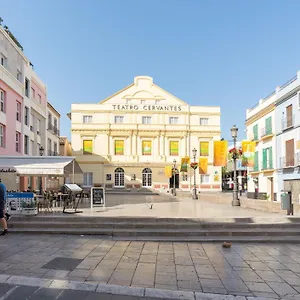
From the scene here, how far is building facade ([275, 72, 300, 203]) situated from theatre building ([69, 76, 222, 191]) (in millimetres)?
17816

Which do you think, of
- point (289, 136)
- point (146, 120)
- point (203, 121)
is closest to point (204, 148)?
point (203, 121)

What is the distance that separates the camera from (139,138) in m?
44.8

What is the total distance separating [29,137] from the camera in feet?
93.6

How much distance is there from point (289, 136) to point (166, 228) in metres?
20.5

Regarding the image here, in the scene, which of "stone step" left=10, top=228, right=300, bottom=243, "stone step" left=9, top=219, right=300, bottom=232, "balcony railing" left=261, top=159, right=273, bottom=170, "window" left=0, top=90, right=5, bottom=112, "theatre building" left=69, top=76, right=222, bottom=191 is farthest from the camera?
"theatre building" left=69, top=76, right=222, bottom=191

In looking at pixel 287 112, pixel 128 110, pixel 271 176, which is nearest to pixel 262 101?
pixel 287 112

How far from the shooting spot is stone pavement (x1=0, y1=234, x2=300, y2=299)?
490cm

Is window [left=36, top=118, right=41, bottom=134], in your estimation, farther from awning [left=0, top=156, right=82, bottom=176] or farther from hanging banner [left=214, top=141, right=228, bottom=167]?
hanging banner [left=214, top=141, right=228, bottom=167]

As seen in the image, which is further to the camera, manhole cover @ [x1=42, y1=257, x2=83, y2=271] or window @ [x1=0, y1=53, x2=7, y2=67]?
window @ [x1=0, y1=53, x2=7, y2=67]

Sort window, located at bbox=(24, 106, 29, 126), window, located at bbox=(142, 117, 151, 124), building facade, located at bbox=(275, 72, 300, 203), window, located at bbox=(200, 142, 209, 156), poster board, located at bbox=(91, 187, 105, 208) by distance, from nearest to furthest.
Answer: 1. poster board, located at bbox=(91, 187, 105, 208)
2. building facade, located at bbox=(275, 72, 300, 203)
3. window, located at bbox=(24, 106, 29, 126)
4. window, located at bbox=(142, 117, 151, 124)
5. window, located at bbox=(200, 142, 209, 156)

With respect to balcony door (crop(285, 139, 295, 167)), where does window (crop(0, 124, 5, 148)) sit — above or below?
above

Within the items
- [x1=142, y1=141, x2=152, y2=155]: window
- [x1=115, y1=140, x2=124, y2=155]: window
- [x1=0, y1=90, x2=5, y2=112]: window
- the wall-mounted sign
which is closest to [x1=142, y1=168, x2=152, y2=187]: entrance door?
[x1=142, y1=141, x2=152, y2=155]: window

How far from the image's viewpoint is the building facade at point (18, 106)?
2259 cm

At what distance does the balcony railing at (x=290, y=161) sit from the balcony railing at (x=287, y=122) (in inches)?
101
